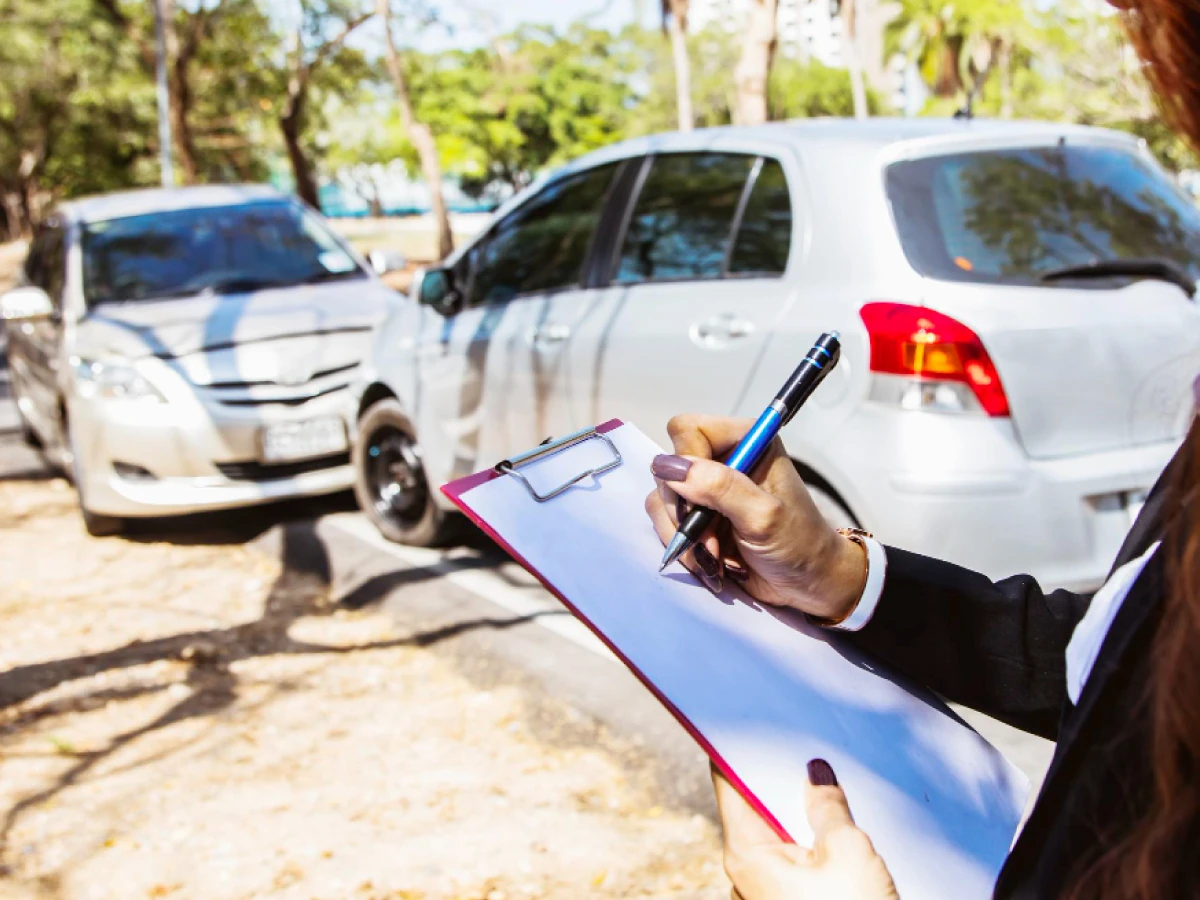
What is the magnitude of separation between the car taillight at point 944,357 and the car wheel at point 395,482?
257 centimetres

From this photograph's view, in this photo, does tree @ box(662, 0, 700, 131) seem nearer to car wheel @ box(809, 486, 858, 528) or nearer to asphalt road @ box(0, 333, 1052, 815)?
asphalt road @ box(0, 333, 1052, 815)

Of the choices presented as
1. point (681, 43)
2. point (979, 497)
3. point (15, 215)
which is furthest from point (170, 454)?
point (15, 215)

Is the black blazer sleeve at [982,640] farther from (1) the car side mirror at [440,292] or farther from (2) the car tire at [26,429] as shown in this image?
(2) the car tire at [26,429]

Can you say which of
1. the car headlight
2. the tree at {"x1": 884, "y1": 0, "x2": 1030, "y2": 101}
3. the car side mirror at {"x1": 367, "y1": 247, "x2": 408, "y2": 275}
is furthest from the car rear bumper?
the tree at {"x1": 884, "y1": 0, "x2": 1030, "y2": 101}

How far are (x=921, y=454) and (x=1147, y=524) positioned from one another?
7.82ft

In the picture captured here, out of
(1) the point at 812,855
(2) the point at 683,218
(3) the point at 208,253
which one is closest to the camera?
(1) the point at 812,855

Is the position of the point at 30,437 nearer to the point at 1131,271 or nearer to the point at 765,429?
the point at 1131,271

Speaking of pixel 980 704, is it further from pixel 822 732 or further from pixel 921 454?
pixel 921 454

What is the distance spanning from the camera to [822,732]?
126 cm

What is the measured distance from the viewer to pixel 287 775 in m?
3.41

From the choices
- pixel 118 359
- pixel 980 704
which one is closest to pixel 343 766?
pixel 980 704

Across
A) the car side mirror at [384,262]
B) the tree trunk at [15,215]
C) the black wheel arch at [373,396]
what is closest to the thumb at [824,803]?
the black wheel arch at [373,396]

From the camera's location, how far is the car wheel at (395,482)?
5.52m

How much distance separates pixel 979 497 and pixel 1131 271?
2.93 feet
